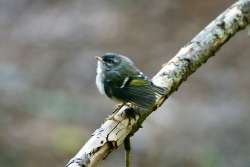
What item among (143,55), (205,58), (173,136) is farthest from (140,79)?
(143,55)

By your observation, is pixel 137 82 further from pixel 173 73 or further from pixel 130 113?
pixel 173 73

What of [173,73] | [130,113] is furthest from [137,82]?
[173,73]

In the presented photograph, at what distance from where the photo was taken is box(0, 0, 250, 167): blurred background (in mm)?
7844

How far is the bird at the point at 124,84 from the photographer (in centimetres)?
401

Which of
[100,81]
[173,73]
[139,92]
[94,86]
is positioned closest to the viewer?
[139,92]

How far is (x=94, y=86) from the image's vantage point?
880cm

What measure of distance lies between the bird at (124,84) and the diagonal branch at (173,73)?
0.26 feet

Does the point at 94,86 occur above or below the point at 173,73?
above

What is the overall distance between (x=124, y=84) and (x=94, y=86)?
463cm

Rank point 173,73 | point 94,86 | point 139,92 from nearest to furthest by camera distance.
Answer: point 139,92 → point 173,73 → point 94,86

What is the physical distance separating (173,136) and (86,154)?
461cm

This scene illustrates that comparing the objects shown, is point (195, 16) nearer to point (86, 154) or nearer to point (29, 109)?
point (29, 109)

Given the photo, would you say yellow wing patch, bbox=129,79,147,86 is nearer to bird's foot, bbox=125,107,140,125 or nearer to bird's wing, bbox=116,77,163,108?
bird's wing, bbox=116,77,163,108

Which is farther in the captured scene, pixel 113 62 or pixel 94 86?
pixel 94 86
